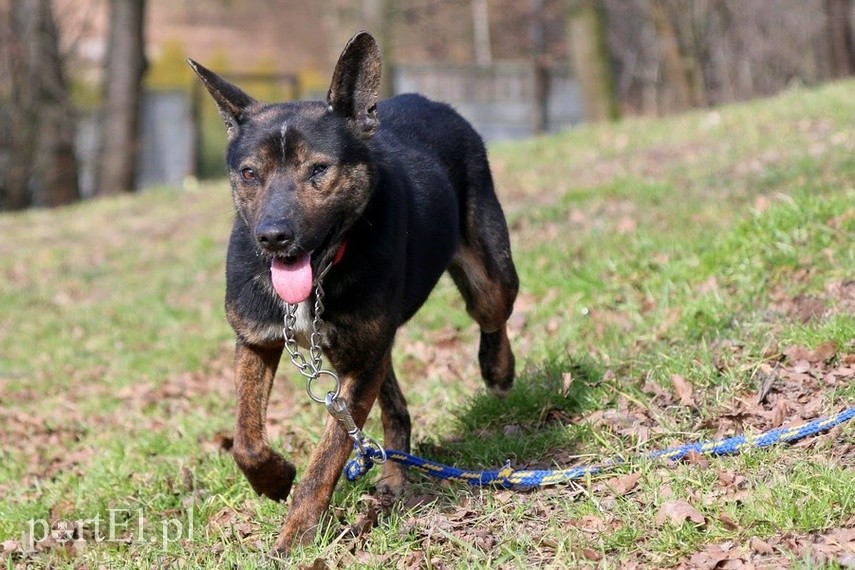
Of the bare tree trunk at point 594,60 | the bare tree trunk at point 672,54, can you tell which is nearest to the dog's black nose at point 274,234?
the bare tree trunk at point 594,60

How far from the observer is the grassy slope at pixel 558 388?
164 inches

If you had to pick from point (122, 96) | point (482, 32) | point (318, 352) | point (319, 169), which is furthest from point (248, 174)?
point (482, 32)

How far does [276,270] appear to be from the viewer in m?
4.08

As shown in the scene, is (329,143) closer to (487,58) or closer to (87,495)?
(87,495)

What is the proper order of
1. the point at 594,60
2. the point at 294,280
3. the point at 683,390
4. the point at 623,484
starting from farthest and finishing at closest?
the point at 594,60, the point at 683,390, the point at 623,484, the point at 294,280

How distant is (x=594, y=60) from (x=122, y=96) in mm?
8840

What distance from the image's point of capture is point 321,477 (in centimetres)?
421

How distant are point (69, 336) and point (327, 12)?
14200 mm

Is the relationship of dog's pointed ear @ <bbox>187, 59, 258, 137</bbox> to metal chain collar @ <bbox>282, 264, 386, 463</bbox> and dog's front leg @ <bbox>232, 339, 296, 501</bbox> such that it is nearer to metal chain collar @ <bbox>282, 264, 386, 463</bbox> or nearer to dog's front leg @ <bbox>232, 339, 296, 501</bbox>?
metal chain collar @ <bbox>282, 264, 386, 463</bbox>

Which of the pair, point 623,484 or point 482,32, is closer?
point 623,484

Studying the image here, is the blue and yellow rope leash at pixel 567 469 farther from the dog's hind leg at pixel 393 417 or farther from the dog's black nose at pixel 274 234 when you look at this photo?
the dog's black nose at pixel 274 234

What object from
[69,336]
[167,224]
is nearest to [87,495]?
[69,336]

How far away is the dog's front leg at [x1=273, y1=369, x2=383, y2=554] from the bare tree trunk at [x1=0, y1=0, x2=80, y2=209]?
1704cm

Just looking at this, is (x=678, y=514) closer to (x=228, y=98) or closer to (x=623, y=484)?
(x=623, y=484)
